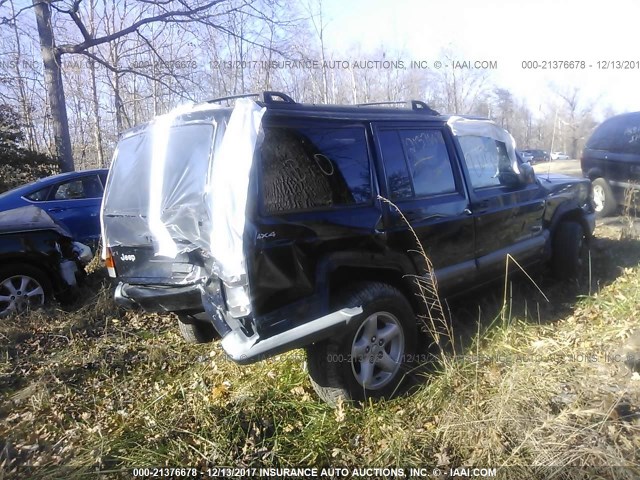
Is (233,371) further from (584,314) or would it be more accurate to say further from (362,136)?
(584,314)

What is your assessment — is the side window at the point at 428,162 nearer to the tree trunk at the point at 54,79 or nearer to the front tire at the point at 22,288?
the front tire at the point at 22,288

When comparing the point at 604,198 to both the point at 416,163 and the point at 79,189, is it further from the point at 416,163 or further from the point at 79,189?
the point at 79,189

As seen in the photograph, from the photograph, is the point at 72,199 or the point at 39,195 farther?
the point at 72,199

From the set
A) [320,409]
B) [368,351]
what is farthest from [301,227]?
[320,409]

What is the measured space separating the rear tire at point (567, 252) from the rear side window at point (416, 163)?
1949 mm

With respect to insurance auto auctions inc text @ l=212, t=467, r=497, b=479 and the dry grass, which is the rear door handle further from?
insurance auto auctions inc text @ l=212, t=467, r=497, b=479

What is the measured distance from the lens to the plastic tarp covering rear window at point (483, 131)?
4.24 metres

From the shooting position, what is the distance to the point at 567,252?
17.1ft

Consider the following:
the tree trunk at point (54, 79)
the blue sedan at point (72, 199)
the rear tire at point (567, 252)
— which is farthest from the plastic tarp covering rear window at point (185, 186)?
the tree trunk at point (54, 79)

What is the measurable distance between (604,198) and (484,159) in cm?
522

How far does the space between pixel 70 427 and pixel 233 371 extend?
1177 millimetres

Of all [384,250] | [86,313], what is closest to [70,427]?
[86,313]

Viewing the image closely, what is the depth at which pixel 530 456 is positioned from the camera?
7.94ft

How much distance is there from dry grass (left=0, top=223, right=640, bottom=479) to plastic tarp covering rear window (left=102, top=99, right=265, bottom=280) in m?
1.09
